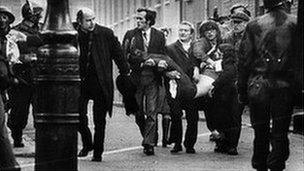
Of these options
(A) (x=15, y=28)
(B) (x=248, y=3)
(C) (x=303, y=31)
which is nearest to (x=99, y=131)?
(A) (x=15, y=28)

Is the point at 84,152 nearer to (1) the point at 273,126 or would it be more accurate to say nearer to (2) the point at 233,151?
(2) the point at 233,151

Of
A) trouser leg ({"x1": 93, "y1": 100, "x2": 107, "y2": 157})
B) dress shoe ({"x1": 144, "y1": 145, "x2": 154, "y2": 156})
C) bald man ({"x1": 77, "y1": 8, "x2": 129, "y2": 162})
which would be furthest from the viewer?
dress shoe ({"x1": 144, "y1": 145, "x2": 154, "y2": 156})

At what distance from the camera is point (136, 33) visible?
1466 cm

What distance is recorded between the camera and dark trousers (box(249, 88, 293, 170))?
9.41 meters

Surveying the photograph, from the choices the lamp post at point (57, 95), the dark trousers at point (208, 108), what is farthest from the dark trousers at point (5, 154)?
the dark trousers at point (208, 108)

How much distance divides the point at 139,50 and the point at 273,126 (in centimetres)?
516

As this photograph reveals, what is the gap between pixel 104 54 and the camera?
13.2 m

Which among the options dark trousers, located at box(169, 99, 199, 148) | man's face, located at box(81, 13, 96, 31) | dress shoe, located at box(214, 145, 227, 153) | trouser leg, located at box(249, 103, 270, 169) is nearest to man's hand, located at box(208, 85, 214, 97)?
dark trousers, located at box(169, 99, 199, 148)

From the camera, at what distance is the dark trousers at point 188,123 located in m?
14.3

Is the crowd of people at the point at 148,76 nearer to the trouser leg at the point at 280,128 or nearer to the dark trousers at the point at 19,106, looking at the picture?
the dark trousers at the point at 19,106

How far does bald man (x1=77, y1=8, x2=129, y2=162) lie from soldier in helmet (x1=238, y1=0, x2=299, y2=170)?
355cm

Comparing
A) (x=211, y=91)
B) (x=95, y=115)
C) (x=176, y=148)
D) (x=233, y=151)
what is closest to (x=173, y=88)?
(x=211, y=91)

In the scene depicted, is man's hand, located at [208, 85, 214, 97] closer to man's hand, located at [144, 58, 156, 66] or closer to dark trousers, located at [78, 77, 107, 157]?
man's hand, located at [144, 58, 156, 66]

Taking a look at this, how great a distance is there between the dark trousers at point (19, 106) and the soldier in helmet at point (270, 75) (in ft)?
19.5
